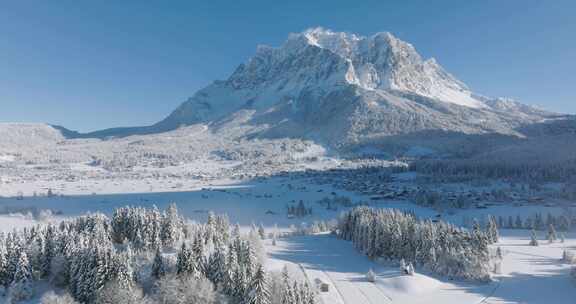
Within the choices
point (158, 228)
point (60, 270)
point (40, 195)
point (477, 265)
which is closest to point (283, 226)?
point (158, 228)

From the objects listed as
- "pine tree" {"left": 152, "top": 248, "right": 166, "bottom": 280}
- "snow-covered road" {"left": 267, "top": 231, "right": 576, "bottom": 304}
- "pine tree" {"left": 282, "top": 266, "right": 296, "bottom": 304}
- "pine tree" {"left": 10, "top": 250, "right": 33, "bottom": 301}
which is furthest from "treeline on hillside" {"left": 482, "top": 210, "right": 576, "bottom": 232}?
"pine tree" {"left": 10, "top": 250, "right": 33, "bottom": 301}

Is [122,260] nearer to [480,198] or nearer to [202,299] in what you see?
[202,299]

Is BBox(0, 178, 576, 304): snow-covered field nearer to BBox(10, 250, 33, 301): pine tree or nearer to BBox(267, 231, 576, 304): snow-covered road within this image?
BBox(267, 231, 576, 304): snow-covered road

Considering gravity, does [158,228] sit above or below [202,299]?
above

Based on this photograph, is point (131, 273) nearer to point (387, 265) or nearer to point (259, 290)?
point (259, 290)

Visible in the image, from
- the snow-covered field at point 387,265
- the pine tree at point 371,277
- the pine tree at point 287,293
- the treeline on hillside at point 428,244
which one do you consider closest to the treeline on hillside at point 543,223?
the snow-covered field at point 387,265

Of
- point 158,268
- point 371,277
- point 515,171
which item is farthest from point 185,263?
point 515,171

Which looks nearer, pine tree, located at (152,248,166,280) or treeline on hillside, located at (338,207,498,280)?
pine tree, located at (152,248,166,280)
